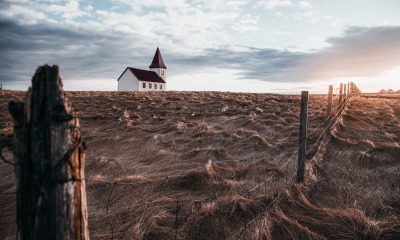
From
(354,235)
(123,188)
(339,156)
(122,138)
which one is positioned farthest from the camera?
(122,138)

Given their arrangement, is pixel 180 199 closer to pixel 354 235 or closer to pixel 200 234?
pixel 200 234

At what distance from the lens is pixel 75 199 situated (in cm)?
207

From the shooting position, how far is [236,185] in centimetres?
580

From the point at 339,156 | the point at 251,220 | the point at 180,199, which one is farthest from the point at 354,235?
the point at 339,156

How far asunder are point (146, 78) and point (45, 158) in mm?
58322

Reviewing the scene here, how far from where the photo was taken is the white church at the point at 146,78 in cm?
5681

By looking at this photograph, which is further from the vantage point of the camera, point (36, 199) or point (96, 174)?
point (96, 174)

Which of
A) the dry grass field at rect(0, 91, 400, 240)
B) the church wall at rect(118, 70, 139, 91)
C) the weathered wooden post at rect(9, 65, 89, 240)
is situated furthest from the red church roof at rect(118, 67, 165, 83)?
the weathered wooden post at rect(9, 65, 89, 240)

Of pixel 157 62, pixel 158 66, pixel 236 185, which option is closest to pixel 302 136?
pixel 236 185

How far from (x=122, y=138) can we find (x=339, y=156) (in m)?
6.91

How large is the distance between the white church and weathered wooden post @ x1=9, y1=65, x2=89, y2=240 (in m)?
55.6

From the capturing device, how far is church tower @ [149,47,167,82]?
6569 cm

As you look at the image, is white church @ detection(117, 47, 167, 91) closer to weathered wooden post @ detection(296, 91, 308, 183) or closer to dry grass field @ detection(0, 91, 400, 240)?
dry grass field @ detection(0, 91, 400, 240)

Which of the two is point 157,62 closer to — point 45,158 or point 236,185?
point 236,185
